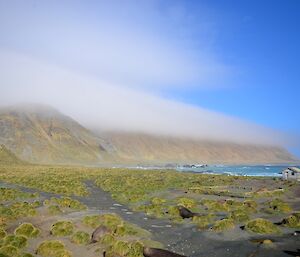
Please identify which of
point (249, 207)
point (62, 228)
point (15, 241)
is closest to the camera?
point (15, 241)

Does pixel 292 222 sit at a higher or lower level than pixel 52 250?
higher

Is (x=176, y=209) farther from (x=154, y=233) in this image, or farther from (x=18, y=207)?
(x=18, y=207)

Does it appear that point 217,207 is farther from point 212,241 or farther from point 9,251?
point 9,251

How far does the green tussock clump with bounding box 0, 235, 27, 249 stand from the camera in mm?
21344

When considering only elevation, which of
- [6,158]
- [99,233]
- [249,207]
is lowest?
[99,233]

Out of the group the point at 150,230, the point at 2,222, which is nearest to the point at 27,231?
the point at 2,222

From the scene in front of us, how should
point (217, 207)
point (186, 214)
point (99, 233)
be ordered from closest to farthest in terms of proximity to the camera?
point (99, 233)
point (186, 214)
point (217, 207)

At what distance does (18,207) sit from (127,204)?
1141cm

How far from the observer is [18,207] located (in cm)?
3316

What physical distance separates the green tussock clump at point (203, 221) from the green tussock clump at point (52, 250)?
10058mm

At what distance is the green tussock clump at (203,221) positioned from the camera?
88.7ft

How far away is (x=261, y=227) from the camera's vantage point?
961 inches

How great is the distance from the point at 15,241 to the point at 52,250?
104 inches

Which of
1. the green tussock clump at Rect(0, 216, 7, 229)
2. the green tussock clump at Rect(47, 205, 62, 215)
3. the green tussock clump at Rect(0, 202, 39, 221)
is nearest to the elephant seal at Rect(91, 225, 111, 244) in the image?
the green tussock clump at Rect(0, 216, 7, 229)
